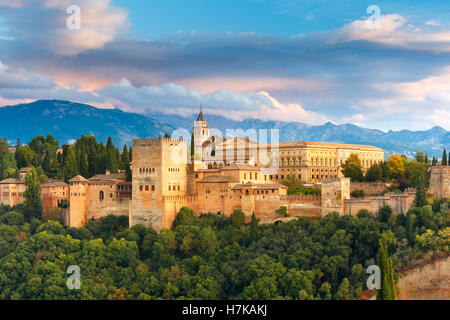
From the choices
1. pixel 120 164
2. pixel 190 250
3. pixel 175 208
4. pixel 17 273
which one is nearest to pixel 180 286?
pixel 190 250

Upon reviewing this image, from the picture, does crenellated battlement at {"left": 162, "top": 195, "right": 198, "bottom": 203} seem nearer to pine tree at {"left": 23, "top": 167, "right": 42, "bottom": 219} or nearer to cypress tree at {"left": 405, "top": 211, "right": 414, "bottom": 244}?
pine tree at {"left": 23, "top": 167, "right": 42, "bottom": 219}

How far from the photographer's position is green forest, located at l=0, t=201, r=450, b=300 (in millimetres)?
41156

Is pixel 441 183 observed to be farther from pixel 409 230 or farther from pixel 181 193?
pixel 181 193

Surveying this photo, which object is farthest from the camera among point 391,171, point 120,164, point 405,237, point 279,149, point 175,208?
point 279,149

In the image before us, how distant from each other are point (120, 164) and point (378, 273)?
3295 cm

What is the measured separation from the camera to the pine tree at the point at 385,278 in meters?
37.6

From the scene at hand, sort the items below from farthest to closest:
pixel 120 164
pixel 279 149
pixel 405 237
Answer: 1. pixel 279 149
2. pixel 120 164
3. pixel 405 237

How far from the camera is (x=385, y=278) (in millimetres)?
37938

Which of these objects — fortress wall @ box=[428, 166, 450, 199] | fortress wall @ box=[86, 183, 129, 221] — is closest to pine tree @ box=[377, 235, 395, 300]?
fortress wall @ box=[428, 166, 450, 199]

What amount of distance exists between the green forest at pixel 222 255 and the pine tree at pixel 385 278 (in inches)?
3.0

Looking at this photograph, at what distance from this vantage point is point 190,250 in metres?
47.2

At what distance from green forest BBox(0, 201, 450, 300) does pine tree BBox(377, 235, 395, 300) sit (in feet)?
0.25
